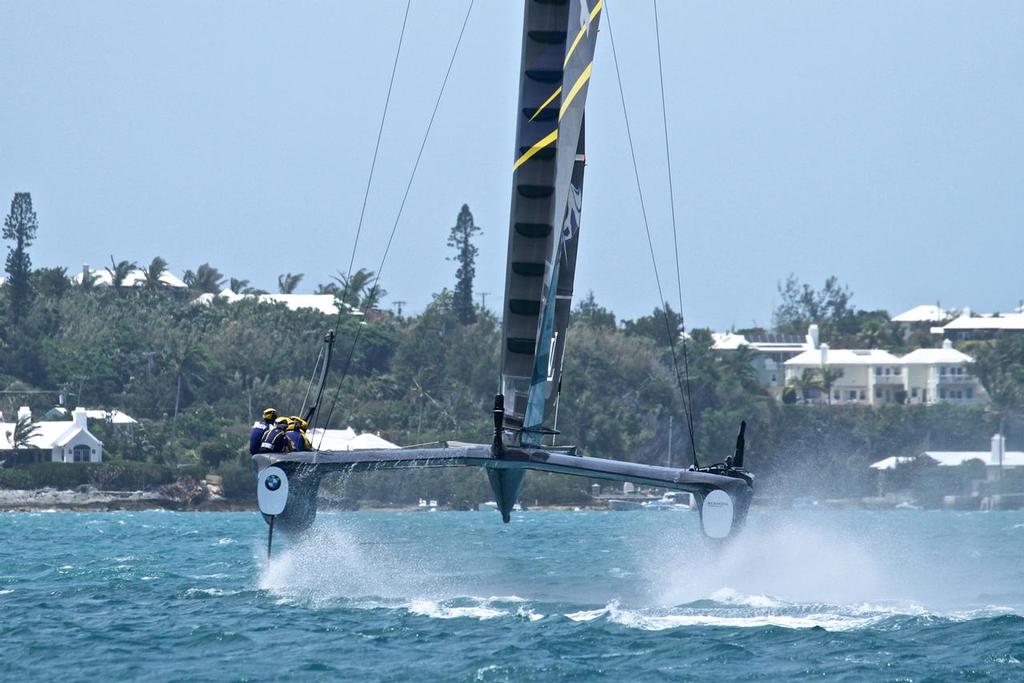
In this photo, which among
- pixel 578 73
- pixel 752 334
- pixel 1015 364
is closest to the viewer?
pixel 578 73

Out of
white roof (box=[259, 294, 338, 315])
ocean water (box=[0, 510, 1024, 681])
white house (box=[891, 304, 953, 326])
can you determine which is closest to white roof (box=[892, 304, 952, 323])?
white house (box=[891, 304, 953, 326])

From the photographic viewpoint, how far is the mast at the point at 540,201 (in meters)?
17.5

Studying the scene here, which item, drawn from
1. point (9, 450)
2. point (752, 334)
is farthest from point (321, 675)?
point (752, 334)

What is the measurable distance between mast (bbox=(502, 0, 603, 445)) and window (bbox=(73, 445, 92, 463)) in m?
52.7

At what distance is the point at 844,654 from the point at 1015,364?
8341 cm

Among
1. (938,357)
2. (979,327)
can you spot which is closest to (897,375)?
(938,357)

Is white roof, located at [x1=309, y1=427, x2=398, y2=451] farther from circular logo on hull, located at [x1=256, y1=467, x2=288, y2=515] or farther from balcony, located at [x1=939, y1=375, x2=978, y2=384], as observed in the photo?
balcony, located at [x1=939, y1=375, x2=978, y2=384]

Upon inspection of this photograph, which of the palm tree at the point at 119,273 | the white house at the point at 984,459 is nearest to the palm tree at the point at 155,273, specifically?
the palm tree at the point at 119,273

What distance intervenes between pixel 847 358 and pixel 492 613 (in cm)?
8381

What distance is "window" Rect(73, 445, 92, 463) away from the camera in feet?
223

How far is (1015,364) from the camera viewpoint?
9381cm

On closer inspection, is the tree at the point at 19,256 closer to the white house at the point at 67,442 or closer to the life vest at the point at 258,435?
the white house at the point at 67,442

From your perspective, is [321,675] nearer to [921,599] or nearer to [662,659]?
[662,659]

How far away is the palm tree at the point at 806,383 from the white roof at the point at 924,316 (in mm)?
22444
